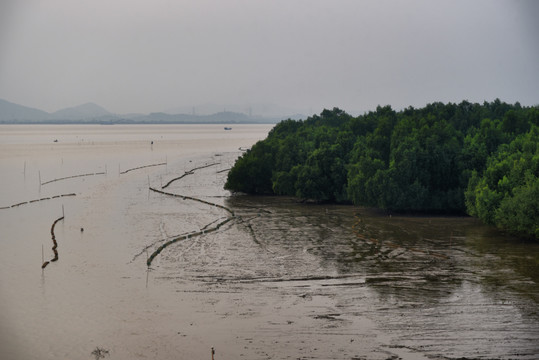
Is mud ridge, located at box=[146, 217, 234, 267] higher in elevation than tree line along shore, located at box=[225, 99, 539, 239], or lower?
lower

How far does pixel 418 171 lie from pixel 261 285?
30.9m

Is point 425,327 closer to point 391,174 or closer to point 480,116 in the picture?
point 391,174

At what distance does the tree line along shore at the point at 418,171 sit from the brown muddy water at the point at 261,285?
A: 2367 mm

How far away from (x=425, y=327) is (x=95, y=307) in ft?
54.3

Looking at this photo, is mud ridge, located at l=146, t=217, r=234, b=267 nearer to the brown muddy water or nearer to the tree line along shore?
the brown muddy water

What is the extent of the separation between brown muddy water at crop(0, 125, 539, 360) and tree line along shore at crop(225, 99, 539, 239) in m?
2.37

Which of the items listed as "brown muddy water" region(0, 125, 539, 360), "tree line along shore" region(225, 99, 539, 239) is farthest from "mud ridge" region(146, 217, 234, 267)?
"tree line along shore" region(225, 99, 539, 239)

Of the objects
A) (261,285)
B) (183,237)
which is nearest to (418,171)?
(183,237)

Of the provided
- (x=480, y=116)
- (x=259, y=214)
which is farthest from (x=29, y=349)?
(x=480, y=116)

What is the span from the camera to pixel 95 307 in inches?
1168

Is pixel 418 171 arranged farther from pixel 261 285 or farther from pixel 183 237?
pixel 261 285

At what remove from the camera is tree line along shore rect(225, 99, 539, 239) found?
47219mm

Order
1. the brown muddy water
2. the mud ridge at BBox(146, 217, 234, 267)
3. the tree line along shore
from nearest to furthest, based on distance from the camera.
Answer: the brown muddy water
the mud ridge at BBox(146, 217, 234, 267)
the tree line along shore

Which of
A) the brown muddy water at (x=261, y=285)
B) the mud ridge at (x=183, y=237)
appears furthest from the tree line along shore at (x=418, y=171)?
the mud ridge at (x=183, y=237)
